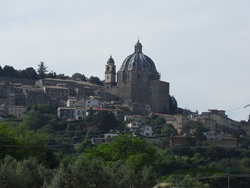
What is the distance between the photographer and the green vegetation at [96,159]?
132ft

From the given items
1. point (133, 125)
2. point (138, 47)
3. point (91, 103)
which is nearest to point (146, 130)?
point (133, 125)

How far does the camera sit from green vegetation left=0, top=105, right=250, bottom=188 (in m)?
40.2

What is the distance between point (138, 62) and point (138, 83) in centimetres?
656

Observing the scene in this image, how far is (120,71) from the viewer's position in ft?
449

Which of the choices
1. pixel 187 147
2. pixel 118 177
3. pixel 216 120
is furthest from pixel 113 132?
pixel 118 177

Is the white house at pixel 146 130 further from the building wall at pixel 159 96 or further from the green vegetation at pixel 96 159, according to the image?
the building wall at pixel 159 96

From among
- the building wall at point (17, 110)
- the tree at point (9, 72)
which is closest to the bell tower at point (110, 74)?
the tree at point (9, 72)

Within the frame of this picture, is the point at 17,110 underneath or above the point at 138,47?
underneath

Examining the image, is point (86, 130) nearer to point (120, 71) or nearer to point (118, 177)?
point (120, 71)

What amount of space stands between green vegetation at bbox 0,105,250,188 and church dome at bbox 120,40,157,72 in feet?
73.6

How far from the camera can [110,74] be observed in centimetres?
14012

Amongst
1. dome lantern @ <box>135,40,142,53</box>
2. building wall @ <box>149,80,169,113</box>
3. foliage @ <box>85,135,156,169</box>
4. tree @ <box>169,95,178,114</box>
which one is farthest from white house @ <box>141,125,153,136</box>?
foliage @ <box>85,135,156,169</box>

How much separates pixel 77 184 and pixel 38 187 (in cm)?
348

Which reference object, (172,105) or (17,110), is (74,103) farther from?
(172,105)
